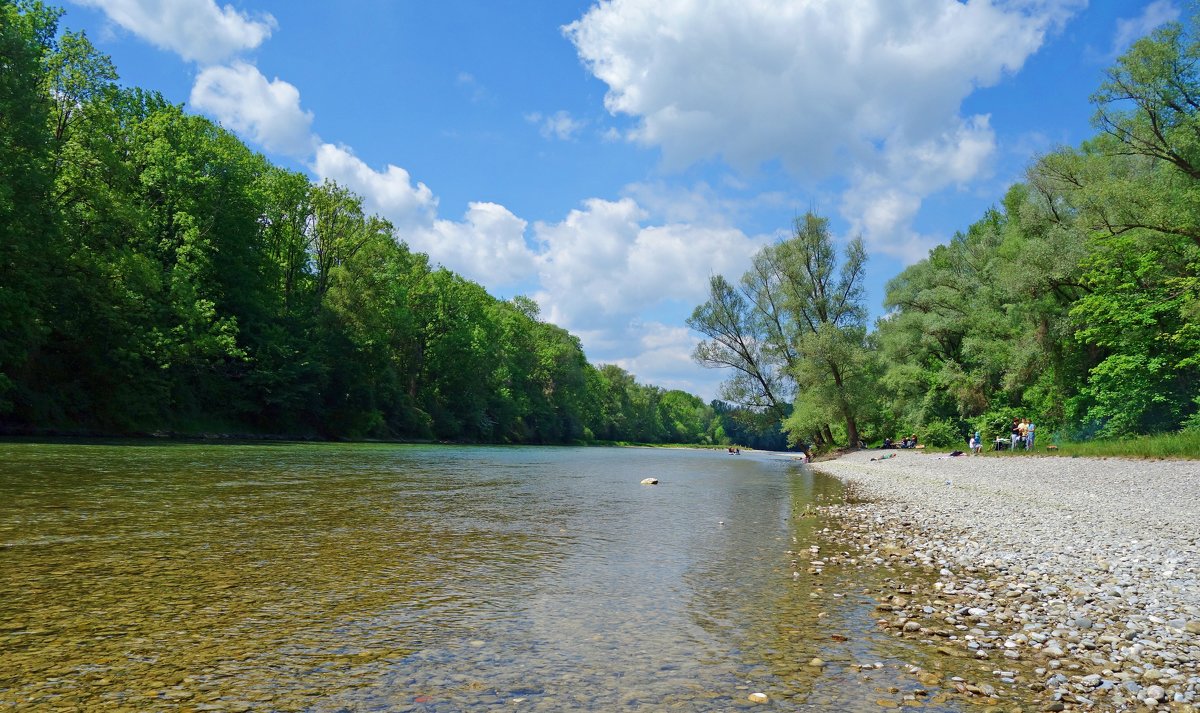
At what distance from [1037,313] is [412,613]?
Result: 42852mm

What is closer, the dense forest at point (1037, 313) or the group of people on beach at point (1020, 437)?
the dense forest at point (1037, 313)

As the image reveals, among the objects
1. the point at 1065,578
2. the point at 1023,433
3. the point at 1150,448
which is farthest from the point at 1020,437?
the point at 1065,578

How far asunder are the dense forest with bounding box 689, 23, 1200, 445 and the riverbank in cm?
1557

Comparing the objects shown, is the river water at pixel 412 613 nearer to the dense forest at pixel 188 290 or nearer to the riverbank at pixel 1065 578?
the riverbank at pixel 1065 578

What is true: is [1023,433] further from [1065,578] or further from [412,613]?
[412,613]

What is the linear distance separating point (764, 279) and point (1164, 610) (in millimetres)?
49029

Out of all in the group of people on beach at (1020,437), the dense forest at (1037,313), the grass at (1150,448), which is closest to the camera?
the grass at (1150,448)

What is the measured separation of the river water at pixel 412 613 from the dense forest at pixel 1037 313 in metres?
28.6

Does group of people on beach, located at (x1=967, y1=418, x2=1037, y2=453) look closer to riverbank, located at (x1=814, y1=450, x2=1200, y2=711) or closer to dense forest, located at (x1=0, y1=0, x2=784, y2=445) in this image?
riverbank, located at (x1=814, y1=450, x2=1200, y2=711)

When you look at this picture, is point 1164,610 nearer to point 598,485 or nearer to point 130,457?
point 598,485

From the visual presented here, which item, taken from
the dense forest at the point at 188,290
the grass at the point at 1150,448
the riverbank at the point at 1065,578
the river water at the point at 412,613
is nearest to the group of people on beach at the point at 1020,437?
the grass at the point at 1150,448

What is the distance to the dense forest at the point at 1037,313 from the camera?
2938 centimetres

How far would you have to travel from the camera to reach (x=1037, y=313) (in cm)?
3838

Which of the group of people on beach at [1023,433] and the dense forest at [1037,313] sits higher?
the dense forest at [1037,313]
